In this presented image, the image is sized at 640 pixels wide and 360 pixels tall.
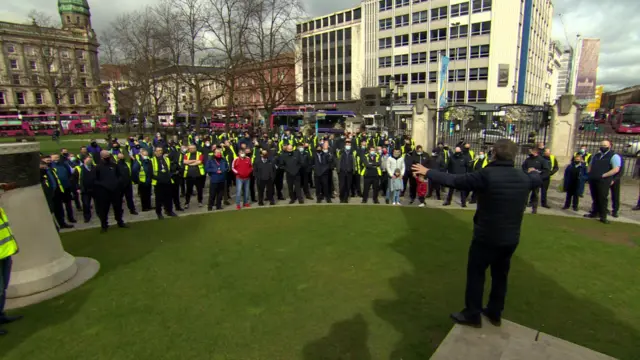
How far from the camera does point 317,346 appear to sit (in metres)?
3.75

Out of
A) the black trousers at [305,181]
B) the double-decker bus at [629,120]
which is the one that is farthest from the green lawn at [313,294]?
the double-decker bus at [629,120]

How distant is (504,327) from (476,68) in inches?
2051

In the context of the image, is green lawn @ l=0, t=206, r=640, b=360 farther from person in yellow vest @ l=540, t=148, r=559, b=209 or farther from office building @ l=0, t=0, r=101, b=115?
office building @ l=0, t=0, r=101, b=115

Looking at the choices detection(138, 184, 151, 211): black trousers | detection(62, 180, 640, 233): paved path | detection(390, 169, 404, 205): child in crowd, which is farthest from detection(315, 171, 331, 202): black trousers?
detection(138, 184, 151, 211): black trousers

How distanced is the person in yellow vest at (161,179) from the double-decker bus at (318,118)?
26582 mm

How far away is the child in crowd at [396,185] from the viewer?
10.1m

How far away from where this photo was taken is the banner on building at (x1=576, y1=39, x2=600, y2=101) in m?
78.1

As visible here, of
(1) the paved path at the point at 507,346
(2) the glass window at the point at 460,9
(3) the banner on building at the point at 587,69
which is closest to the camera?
(1) the paved path at the point at 507,346

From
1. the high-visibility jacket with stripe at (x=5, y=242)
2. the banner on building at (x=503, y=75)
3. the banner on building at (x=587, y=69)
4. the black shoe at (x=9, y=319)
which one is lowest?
the black shoe at (x=9, y=319)

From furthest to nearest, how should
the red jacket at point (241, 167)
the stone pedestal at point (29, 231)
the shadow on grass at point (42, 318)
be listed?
the red jacket at point (241, 167) < the stone pedestal at point (29, 231) < the shadow on grass at point (42, 318)

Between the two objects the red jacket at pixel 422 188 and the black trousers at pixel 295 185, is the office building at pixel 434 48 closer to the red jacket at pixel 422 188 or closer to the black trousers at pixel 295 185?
the black trousers at pixel 295 185

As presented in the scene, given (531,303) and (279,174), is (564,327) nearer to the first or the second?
(531,303)

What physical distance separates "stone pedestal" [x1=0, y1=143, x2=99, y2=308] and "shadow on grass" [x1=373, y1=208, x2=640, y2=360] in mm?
4965

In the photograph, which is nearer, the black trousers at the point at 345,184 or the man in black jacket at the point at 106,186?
the man in black jacket at the point at 106,186
